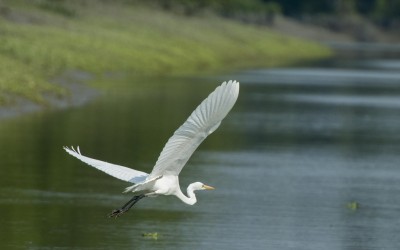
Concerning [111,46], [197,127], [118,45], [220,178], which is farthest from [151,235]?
[118,45]

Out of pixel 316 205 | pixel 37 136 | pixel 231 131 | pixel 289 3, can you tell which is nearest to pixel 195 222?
pixel 316 205

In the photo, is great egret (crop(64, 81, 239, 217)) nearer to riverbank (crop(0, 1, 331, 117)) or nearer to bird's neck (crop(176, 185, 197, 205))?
bird's neck (crop(176, 185, 197, 205))

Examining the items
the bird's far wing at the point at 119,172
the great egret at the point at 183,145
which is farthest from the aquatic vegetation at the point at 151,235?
the bird's far wing at the point at 119,172

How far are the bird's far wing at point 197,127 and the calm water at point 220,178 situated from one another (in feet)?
10.6

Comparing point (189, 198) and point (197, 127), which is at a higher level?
point (197, 127)

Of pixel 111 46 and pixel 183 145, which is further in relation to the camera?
pixel 111 46

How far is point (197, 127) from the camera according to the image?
1321 centimetres

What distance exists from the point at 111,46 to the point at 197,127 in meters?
50.8

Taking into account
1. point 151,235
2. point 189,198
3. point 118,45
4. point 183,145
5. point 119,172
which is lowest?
point 118,45

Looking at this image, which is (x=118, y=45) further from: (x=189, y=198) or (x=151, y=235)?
(x=189, y=198)

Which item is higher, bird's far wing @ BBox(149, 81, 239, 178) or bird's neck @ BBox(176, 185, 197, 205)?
bird's far wing @ BBox(149, 81, 239, 178)

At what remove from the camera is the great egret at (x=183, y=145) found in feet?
41.1

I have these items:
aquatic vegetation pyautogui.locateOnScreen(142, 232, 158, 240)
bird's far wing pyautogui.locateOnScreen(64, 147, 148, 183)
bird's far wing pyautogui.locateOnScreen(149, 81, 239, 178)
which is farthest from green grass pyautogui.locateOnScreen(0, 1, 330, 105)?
bird's far wing pyautogui.locateOnScreen(149, 81, 239, 178)

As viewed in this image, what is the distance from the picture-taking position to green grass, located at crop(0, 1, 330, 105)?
47.0 metres
